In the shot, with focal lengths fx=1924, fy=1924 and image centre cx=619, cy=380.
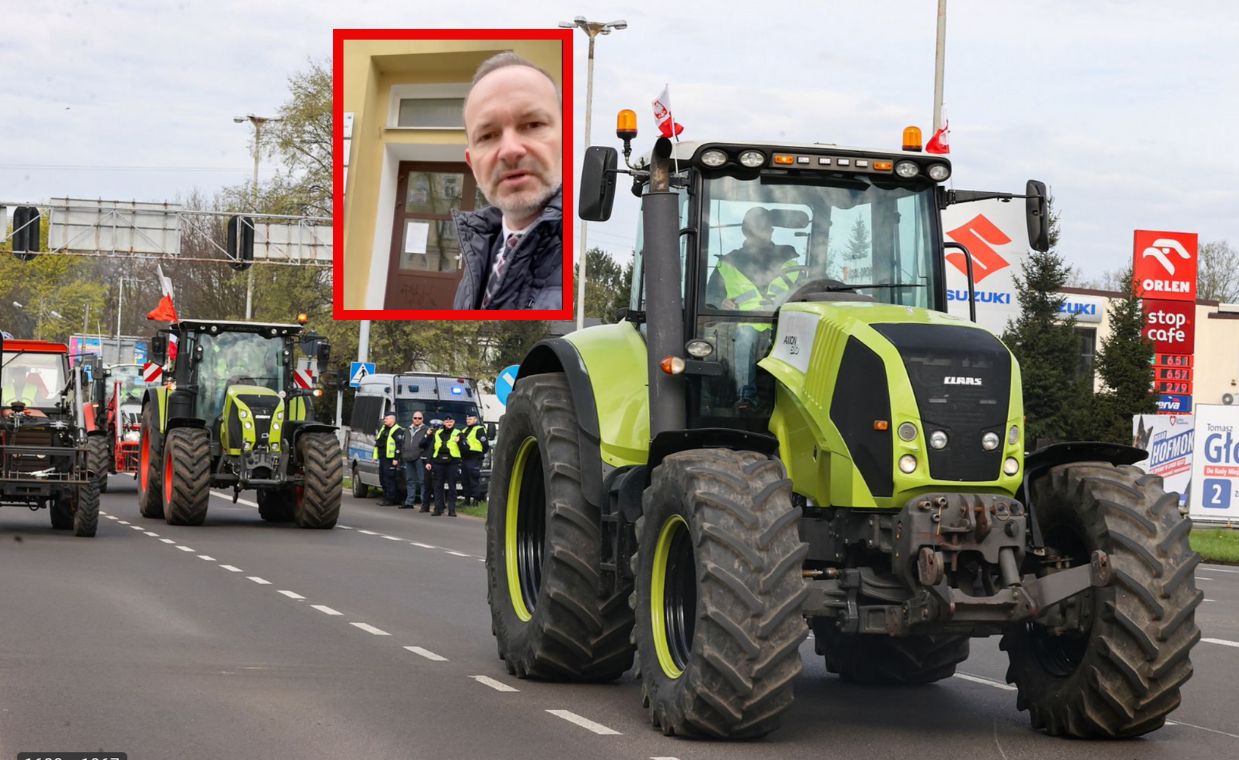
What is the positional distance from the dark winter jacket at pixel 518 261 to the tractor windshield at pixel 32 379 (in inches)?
328

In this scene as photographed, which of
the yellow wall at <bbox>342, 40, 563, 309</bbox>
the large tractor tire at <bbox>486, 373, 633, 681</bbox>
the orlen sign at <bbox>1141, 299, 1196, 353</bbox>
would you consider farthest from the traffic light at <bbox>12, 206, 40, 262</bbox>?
the large tractor tire at <bbox>486, 373, 633, 681</bbox>

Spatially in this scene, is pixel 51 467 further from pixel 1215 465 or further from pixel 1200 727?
pixel 1215 465

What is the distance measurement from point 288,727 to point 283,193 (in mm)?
61046

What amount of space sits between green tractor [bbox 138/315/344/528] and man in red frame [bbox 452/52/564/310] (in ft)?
20.5

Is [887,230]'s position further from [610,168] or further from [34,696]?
[34,696]

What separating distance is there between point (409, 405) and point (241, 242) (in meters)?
5.72

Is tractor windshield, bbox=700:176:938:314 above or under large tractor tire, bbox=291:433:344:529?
above

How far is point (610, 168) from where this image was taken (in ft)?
33.0

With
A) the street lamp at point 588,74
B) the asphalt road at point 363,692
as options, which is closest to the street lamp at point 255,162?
the street lamp at point 588,74

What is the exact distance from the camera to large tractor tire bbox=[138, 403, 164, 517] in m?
28.0

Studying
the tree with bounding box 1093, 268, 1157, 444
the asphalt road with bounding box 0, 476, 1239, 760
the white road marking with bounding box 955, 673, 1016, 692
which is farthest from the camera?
the tree with bounding box 1093, 268, 1157, 444

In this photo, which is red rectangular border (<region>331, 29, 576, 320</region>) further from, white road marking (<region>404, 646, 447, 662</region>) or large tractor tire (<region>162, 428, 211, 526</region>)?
white road marking (<region>404, 646, 447, 662</region>)

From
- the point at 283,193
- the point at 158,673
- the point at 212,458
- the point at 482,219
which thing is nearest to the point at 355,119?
the point at 482,219

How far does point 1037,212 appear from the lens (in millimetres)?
10211
